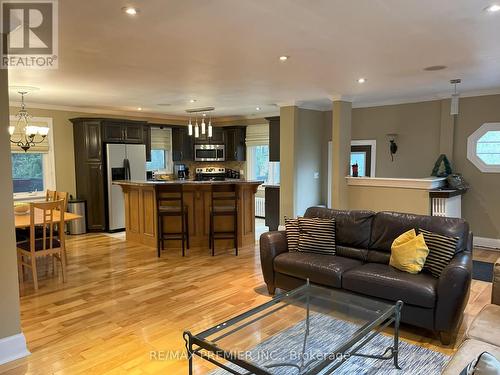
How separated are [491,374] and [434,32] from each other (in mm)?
2676

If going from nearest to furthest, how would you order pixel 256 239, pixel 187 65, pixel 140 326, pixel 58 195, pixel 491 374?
pixel 491 374, pixel 140 326, pixel 187 65, pixel 58 195, pixel 256 239

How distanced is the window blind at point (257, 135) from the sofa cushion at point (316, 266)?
529 centimetres

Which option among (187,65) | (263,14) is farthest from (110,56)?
(263,14)

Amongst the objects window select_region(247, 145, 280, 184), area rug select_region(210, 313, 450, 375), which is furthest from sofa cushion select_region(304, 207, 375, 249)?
window select_region(247, 145, 280, 184)

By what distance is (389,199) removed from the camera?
5.94 m

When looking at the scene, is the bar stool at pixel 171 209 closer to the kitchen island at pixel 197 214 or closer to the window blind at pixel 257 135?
the kitchen island at pixel 197 214

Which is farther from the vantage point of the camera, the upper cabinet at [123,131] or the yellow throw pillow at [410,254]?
the upper cabinet at [123,131]

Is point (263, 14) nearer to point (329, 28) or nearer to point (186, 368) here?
point (329, 28)

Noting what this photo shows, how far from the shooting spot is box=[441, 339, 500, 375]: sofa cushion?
1.85 metres

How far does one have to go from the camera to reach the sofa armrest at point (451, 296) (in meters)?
2.82

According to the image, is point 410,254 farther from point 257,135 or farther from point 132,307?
point 257,135

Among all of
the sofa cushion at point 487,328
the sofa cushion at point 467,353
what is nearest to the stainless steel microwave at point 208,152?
the sofa cushion at point 487,328

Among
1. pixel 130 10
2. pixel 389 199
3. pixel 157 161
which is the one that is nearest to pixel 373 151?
pixel 389 199

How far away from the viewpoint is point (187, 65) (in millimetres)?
4039
